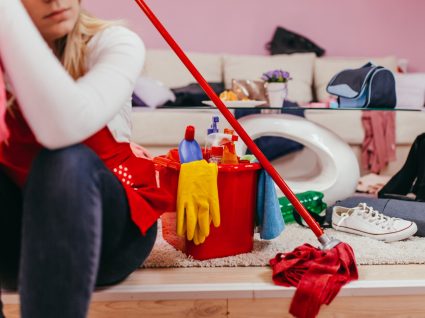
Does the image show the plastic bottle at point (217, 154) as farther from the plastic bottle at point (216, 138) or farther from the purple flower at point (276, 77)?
the purple flower at point (276, 77)

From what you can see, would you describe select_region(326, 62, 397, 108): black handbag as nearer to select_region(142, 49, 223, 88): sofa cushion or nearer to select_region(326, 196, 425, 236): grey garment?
select_region(326, 196, 425, 236): grey garment

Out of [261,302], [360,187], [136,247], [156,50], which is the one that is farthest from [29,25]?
[156,50]

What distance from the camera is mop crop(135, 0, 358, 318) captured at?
1.21 m

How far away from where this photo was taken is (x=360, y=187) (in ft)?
9.30

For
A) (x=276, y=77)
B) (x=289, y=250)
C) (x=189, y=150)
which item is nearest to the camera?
(x=189, y=150)

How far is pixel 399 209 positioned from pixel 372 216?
0.45 feet

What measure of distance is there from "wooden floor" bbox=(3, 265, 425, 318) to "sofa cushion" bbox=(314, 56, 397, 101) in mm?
2677

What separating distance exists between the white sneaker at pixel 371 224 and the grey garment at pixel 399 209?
0.17 feet

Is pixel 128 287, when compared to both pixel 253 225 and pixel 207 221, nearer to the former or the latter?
pixel 207 221

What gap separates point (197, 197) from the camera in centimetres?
136

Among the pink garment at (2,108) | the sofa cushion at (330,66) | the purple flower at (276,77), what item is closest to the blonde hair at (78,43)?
the pink garment at (2,108)

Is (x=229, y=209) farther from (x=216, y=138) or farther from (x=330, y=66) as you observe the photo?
(x=330, y=66)

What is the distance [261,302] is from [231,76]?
109 inches


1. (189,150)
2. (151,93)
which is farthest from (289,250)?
(151,93)
